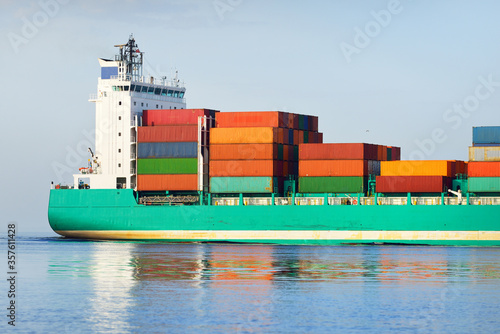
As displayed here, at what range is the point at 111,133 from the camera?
71062mm

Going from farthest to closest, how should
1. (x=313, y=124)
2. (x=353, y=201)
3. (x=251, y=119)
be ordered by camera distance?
(x=313, y=124), (x=251, y=119), (x=353, y=201)

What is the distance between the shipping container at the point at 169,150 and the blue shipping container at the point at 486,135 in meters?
20.6

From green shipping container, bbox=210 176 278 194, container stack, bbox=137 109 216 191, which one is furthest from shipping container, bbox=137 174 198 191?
green shipping container, bbox=210 176 278 194

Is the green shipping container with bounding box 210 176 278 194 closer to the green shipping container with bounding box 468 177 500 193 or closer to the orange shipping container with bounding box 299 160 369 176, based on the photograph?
the orange shipping container with bounding box 299 160 369 176

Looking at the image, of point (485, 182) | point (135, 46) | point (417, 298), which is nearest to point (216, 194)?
point (135, 46)

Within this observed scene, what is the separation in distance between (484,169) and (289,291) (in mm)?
29047

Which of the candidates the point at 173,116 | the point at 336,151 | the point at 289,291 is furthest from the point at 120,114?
the point at 289,291

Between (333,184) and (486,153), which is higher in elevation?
(486,153)

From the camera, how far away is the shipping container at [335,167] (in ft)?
208

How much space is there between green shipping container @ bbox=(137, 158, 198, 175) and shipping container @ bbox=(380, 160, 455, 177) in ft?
48.9

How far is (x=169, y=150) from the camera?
67188 millimetres

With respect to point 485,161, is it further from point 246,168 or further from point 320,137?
point 246,168

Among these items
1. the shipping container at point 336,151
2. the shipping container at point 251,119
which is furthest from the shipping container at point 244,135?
the shipping container at point 336,151

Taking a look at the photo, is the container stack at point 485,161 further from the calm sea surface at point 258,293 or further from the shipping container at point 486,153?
the calm sea surface at point 258,293
